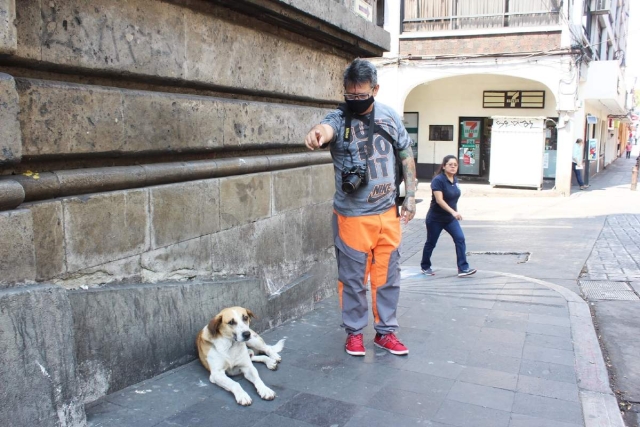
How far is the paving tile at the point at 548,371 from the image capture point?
4227mm

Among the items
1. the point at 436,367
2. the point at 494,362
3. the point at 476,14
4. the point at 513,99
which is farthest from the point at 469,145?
the point at 436,367

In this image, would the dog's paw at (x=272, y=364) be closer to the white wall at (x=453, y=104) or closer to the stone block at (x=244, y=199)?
the stone block at (x=244, y=199)

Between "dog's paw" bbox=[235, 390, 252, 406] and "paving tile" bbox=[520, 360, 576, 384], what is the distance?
6.46 ft

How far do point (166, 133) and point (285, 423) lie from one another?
6.71ft

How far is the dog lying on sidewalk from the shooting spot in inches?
150

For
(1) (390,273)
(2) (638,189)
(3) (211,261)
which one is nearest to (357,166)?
(1) (390,273)

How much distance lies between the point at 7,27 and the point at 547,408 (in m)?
3.64

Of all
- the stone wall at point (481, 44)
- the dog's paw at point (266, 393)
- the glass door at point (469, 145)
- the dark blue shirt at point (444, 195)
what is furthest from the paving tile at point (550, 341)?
the glass door at point (469, 145)

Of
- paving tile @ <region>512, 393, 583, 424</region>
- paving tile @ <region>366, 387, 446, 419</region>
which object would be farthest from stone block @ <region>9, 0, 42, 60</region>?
paving tile @ <region>512, 393, 583, 424</region>

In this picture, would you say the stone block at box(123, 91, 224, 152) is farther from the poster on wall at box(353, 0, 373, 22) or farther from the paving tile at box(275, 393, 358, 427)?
the poster on wall at box(353, 0, 373, 22)

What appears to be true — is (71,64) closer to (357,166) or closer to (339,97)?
(357,166)

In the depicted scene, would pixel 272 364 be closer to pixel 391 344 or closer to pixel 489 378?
pixel 391 344

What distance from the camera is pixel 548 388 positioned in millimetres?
4023

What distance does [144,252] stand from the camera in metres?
3.95
